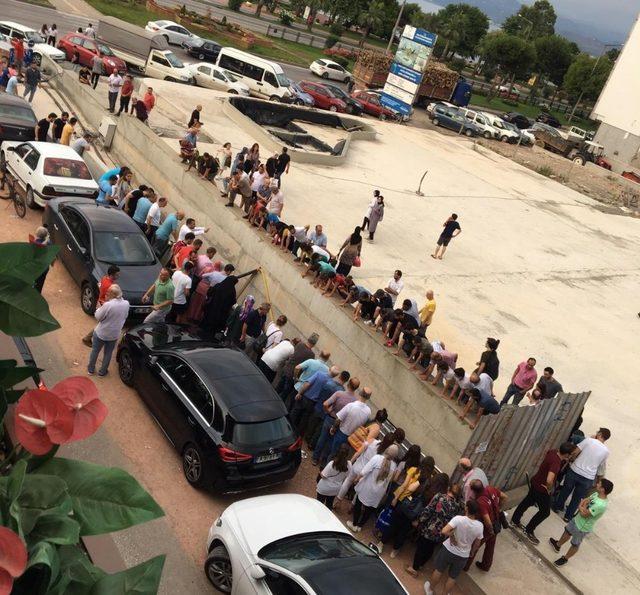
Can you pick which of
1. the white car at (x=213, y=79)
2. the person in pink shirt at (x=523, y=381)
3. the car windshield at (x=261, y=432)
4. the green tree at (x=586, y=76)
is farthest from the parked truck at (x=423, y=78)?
the car windshield at (x=261, y=432)

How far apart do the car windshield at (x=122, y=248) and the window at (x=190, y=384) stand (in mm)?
3535

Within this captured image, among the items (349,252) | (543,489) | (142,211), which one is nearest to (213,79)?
(142,211)

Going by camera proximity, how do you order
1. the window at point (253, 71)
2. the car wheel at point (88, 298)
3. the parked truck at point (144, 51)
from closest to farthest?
the car wheel at point (88, 298)
the parked truck at point (144, 51)
the window at point (253, 71)

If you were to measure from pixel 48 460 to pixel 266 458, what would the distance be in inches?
249

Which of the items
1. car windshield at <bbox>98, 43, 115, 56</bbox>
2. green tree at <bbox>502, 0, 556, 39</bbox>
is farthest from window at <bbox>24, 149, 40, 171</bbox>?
green tree at <bbox>502, 0, 556, 39</bbox>

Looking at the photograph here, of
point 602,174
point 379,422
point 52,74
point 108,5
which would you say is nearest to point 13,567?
point 379,422

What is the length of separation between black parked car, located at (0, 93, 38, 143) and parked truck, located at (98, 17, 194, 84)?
42.5 ft

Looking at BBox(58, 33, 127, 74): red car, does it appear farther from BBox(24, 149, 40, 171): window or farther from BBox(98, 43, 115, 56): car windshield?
BBox(24, 149, 40, 171): window

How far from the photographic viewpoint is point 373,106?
37938mm

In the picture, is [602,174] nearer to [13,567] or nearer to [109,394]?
[109,394]

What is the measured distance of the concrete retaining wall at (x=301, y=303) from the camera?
10.4 metres

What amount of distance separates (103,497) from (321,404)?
763cm

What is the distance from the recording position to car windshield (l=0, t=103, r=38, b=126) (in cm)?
1866

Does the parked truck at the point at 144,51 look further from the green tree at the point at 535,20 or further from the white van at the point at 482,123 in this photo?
the green tree at the point at 535,20
